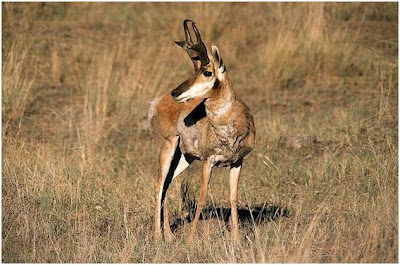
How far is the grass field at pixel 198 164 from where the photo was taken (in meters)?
7.24

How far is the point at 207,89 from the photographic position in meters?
7.12

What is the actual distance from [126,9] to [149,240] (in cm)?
945

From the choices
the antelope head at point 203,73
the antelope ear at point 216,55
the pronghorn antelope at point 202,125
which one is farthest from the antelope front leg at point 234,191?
the antelope ear at point 216,55

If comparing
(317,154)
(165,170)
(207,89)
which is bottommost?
(317,154)

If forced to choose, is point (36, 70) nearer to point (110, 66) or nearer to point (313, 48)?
point (110, 66)

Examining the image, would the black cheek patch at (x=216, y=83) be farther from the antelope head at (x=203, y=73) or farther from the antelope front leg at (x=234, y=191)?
the antelope front leg at (x=234, y=191)

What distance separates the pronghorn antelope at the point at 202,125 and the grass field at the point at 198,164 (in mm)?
459

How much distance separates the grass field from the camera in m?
7.24

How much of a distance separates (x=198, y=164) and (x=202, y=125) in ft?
11.9

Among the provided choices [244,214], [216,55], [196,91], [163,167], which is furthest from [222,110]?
[244,214]

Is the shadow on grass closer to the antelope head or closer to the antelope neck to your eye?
the antelope neck

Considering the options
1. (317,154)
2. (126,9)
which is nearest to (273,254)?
(317,154)

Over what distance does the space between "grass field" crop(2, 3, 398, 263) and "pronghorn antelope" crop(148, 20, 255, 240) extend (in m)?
0.46

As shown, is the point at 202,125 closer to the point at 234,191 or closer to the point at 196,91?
the point at 196,91
